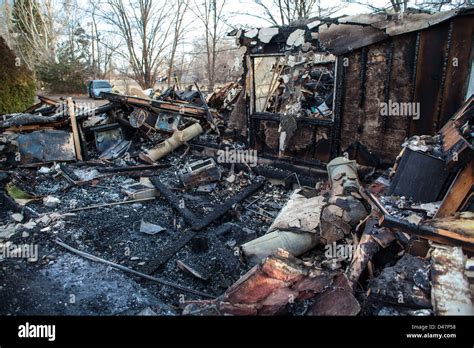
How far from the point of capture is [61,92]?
87.5 ft

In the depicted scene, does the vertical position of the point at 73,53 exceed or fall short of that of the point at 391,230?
it exceeds it

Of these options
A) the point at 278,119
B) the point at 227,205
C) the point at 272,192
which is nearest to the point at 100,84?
the point at 278,119

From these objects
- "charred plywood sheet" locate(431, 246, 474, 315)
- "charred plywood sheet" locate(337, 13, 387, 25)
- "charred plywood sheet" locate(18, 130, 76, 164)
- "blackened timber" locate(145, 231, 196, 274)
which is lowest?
"blackened timber" locate(145, 231, 196, 274)

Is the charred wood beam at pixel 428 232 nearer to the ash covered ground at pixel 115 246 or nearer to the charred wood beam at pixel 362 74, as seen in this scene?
the ash covered ground at pixel 115 246

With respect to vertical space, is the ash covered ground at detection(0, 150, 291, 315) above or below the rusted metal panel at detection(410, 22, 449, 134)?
below

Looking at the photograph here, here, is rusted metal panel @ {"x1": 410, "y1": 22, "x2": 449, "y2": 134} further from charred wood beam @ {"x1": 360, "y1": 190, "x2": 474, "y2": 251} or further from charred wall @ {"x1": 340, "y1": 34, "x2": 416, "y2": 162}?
charred wood beam @ {"x1": 360, "y1": 190, "x2": 474, "y2": 251}

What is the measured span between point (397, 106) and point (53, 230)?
20.9 ft

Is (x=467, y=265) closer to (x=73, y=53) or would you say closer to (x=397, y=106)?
(x=397, y=106)

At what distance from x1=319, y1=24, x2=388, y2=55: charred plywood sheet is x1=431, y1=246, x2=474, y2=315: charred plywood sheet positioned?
4296 millimetres

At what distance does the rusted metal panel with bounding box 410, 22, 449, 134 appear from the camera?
17.5ft

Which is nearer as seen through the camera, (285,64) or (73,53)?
(285,64)

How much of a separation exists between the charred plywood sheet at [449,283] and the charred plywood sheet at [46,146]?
27.2 feet

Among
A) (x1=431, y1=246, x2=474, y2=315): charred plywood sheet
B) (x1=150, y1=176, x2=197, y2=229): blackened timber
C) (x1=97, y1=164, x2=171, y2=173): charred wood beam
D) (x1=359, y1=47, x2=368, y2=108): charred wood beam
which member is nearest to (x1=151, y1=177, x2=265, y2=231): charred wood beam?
(x1=150, y1=176, x2=197, y2=229): blackened timber
